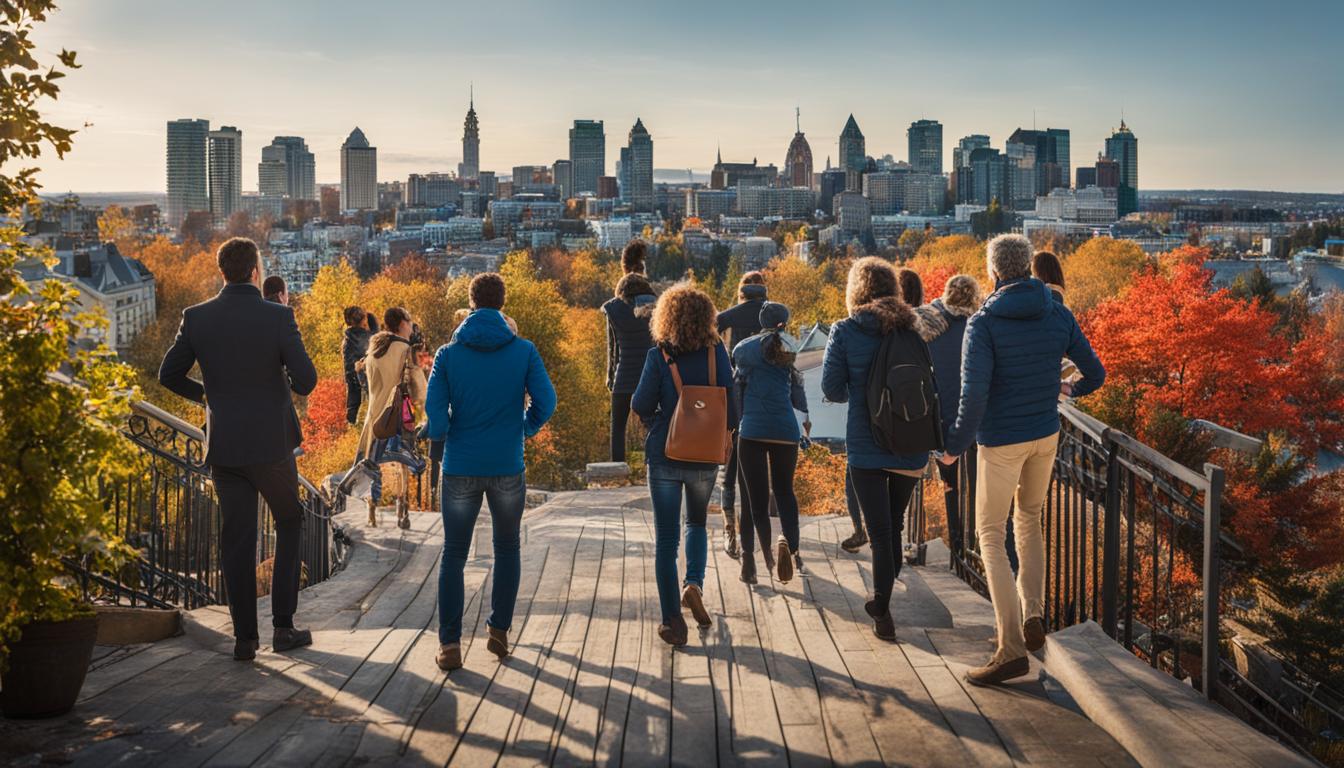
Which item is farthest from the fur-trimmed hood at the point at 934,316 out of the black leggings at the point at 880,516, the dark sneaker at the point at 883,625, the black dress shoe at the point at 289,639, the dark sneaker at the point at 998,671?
the black dress shoe at the point at 289,639

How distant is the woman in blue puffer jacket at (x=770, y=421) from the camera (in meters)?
7.31

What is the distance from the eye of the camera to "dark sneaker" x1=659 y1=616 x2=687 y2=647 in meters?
6.24

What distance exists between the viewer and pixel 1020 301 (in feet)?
18.5

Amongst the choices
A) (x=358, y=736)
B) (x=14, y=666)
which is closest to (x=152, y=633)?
(x=14, y=666)

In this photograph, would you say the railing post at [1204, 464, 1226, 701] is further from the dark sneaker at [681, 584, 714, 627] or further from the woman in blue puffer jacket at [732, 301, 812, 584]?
the woman in blue puffer jacket at [732, 301, 812, 584]

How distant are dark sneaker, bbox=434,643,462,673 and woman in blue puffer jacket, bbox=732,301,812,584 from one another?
82.4 inches

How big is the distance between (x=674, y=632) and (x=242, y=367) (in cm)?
239

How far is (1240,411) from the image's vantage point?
35625mm

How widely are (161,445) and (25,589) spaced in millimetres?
2331

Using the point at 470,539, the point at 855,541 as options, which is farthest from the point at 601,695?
the point at 855,541

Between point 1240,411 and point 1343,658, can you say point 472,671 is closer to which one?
point 1343,658

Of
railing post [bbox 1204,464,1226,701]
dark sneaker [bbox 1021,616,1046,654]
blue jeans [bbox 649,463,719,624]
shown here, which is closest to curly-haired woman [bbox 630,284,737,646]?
blue jeans [bbox 649,463,719,624]

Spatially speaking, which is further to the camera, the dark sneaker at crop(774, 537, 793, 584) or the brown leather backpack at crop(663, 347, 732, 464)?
the dark sneaker at crop(774, 537, 793, 584)

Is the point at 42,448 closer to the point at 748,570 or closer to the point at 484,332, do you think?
the point at 484,332
